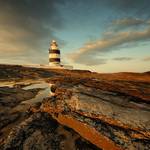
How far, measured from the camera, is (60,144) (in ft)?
20.4

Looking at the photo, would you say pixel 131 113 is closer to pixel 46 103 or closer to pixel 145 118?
pixel 145 118

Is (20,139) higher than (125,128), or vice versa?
(125,128)

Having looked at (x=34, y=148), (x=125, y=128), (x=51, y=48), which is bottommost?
(x=34, y=148)

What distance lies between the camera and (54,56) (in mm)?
46906

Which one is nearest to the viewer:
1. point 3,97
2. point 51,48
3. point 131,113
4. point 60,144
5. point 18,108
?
point 60,144

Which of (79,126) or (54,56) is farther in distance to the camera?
(54,56)

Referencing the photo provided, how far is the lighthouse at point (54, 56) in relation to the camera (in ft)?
153

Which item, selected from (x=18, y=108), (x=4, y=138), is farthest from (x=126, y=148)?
(x=18, y=108)

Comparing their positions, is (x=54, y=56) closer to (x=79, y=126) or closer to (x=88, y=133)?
(x=79, y=126)

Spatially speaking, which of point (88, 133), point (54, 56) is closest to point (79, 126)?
point (88, 133)

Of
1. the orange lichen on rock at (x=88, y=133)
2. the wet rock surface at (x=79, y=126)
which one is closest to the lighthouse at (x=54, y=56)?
the wet rock surface at (x=79, y=126)

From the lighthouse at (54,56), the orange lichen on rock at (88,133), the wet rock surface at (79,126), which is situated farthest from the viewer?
the lighthouse at (54,56)

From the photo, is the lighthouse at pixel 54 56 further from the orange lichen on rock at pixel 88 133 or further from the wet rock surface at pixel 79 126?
the orange lichen on rock at pixel 88 133

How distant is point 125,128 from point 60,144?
2194 millimetres
